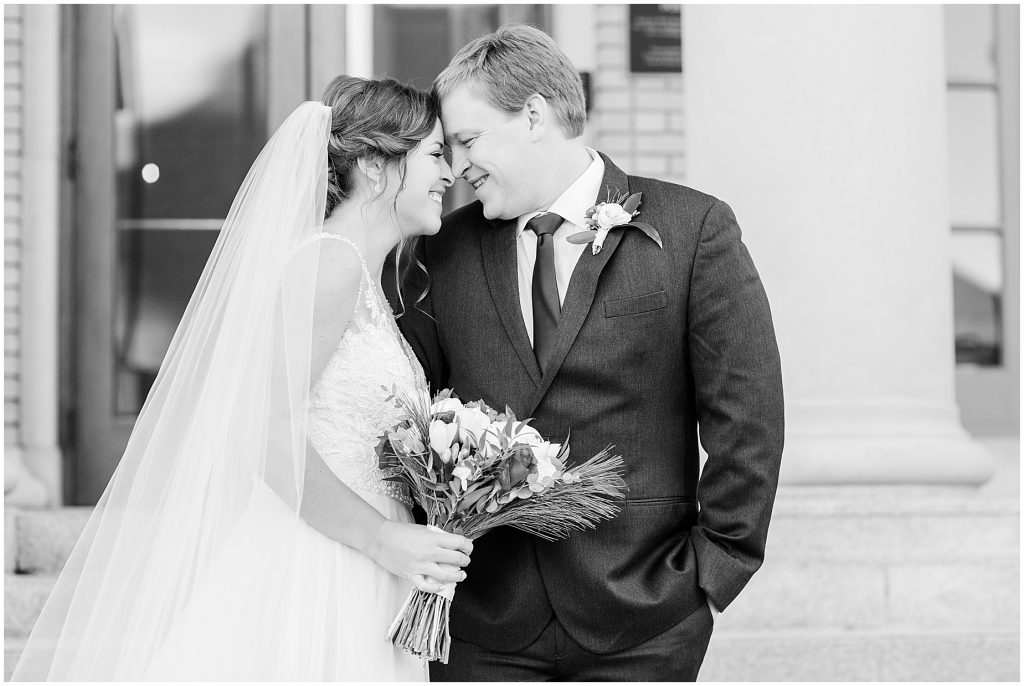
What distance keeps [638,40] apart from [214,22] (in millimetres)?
2387

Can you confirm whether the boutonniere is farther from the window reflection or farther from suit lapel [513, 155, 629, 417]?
the window reflection

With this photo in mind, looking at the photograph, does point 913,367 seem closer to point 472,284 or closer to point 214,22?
point 472,284

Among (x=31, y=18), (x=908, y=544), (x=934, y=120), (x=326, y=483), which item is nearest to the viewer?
(x=326, y=483)

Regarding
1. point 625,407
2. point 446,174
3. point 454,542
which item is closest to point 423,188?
point 446,174

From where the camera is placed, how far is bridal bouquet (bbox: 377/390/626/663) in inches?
106

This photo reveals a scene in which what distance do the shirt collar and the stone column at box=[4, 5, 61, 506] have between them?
376 cm

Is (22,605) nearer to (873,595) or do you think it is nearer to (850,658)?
(850,658)

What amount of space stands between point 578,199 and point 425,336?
1.86ft

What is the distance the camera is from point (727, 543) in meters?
2.97

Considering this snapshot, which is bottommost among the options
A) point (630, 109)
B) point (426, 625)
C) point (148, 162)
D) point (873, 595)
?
point (873, 595)

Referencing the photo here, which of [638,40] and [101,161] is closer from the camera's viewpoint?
[101,161]

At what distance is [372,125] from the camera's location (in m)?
3.13

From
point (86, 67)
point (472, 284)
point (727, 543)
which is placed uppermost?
point (86, 67)

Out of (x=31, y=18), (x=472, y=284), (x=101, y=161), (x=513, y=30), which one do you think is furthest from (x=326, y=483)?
(x=31, y=18)
